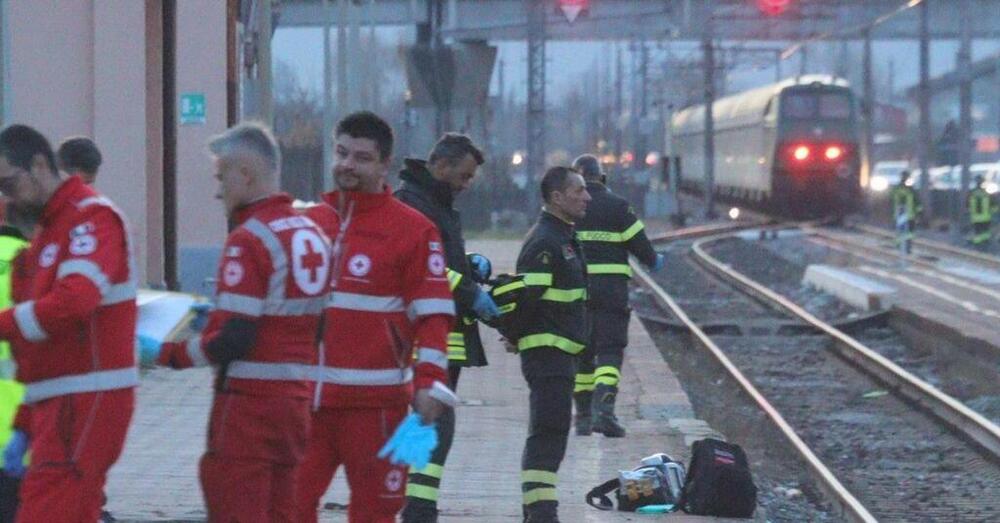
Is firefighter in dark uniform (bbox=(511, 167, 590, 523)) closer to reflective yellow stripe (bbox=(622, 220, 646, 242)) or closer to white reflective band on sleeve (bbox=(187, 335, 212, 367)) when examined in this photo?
white reflective band on sleeve (bbox=(187, 335, 212, 367))

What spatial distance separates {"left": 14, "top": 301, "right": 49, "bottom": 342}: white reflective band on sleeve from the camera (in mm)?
5730

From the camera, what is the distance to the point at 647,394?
1577cm

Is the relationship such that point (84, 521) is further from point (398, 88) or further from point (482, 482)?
point (398, 88)

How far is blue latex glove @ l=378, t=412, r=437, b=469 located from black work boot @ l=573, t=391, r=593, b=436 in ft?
21.2

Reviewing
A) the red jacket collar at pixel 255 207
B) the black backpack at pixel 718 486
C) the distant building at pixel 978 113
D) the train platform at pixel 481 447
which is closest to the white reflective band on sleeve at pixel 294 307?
the red jacket collar at pixel 255 207

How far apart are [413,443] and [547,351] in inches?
104

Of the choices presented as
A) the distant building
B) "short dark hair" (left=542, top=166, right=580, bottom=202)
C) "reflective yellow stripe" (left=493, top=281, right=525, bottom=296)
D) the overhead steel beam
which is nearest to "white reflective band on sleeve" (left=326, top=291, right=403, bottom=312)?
"reflective yellow stripe" (left=493, top=281, right=525, bottom=296)

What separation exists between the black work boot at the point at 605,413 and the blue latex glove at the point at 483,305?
193 inches

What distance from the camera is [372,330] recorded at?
21.9 ft

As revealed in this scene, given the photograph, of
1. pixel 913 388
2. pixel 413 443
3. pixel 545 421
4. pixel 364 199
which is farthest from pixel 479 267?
pixel 913 388

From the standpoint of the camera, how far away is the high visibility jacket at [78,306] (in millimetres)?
5762

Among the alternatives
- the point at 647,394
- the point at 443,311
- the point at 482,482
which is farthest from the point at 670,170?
the point at 443,311

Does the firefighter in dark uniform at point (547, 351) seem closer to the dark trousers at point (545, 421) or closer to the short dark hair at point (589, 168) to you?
the dark trousers at point (545, 421)

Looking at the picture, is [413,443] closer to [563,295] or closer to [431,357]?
[431,357]
